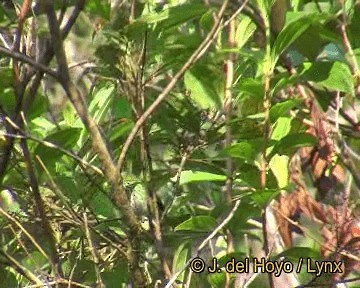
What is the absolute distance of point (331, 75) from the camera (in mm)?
1247

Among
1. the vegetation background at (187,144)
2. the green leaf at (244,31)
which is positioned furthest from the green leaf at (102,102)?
the green leaf at (244,31)

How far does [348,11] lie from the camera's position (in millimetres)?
1314

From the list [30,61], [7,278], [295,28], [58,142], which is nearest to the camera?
[30,61]

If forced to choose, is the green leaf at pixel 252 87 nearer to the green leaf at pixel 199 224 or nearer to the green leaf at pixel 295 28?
Result: the green leaf at pixel 295 28

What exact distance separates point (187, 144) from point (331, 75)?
0.27 meters

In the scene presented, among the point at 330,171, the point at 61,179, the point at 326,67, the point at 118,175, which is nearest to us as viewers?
the point at 118,175

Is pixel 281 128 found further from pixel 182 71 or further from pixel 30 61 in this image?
pixel 30 61

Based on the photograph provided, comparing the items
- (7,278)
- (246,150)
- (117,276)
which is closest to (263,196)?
(246,150)

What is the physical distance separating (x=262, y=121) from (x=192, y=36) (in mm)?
189

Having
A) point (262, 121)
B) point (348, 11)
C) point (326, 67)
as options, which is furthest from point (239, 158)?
point (348, 11)

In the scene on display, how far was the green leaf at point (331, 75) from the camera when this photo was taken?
123 centimetres

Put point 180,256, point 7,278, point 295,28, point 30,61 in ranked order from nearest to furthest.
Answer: point 30,61 < point 295,28 < point 180,256 < point 7,278

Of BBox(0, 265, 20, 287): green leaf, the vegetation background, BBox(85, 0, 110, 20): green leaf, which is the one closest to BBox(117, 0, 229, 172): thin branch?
the vegetation background

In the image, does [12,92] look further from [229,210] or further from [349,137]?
[349,137]
